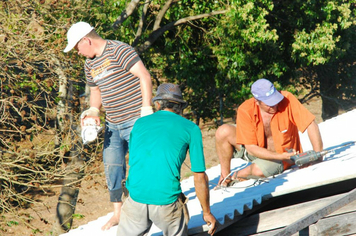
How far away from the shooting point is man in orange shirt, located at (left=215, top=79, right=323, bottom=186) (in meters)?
5.00

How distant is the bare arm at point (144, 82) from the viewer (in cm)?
411

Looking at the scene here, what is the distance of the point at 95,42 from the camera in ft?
14.1

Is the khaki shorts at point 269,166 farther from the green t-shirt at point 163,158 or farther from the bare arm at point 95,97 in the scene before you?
the green t-shirt at point 163,158

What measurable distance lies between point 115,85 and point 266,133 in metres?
1.81

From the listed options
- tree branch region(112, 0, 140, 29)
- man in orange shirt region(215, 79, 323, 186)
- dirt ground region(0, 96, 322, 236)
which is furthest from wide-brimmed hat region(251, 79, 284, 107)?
dirt ground region(0, 96, 322, 236)

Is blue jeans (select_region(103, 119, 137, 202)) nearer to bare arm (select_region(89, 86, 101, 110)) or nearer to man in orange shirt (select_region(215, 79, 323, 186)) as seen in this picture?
bare arm (select_region(89, 86, 101, 110))

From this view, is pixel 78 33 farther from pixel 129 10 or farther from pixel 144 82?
pixel 129 10

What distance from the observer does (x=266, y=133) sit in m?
5.30

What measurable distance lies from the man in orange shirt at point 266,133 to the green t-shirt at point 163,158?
1.73 m

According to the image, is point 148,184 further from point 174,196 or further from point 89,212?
point 89,212

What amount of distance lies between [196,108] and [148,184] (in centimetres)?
1077

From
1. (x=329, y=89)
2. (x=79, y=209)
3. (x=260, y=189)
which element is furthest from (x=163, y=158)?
(x=329, y=89)

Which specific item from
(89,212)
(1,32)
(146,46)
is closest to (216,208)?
(1,32)

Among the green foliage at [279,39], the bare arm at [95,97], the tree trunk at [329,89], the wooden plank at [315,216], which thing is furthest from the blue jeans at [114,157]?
the tree trunk at [329,89]
